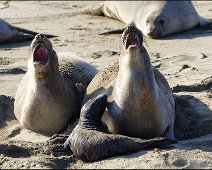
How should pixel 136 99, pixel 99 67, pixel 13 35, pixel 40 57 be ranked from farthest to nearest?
pixel 13 35 → pixel 99 67 → pixel 40 57 → pixel 136 99

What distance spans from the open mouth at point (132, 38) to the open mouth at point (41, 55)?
0.74 meters

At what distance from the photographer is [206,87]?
6.24m

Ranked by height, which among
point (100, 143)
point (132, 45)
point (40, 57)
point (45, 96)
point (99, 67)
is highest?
point (132, 45)

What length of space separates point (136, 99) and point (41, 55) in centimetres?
90

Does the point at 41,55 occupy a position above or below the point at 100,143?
above

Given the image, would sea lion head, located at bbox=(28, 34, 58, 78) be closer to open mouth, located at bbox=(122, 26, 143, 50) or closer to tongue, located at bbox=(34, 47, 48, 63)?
tongue, located at bbox=(34, 47, 48, 63)

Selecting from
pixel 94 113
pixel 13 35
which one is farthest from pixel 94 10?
pixel 94 113

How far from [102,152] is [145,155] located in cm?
29

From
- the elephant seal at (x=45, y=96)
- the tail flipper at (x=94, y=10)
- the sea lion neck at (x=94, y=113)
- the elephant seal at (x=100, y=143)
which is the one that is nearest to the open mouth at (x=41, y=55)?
the elephant seal at (x=45, y=96)

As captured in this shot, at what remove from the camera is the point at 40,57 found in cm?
498

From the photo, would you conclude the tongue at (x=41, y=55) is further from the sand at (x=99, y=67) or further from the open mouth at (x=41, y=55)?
the sand at (x=99, y=67)

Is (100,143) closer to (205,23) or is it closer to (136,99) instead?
(136,99)

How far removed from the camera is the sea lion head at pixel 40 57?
490 cm

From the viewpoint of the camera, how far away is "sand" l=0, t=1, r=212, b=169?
4.10 metres
